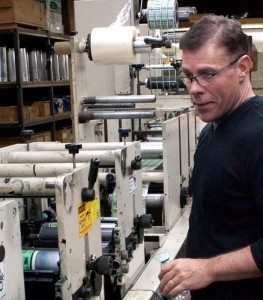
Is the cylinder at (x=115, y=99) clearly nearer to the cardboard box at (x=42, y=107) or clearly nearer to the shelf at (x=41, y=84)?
the shelf at (x=41, y=84)

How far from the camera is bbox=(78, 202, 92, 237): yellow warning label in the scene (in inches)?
48.1

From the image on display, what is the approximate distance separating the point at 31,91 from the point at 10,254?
4207 mm

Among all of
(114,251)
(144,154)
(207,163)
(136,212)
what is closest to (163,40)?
(144,154)

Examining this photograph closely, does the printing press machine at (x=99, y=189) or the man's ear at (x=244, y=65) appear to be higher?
the man's ear at (x=244, y=65)

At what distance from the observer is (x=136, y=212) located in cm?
173

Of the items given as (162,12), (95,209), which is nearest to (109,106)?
(162,12)

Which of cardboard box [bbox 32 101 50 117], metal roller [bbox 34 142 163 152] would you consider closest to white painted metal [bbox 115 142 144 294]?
metal roller [bbox 34 142 163 152]

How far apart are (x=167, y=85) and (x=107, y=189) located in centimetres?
115

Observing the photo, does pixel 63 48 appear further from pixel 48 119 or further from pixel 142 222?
pixel 48 119

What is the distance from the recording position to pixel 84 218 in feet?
4.09

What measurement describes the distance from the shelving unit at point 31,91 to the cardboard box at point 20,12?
72 mm

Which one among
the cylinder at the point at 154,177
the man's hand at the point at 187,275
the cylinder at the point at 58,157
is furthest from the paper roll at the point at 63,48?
the man's hand at the point at 187,275

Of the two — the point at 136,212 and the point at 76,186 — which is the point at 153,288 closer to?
the point at 136,212

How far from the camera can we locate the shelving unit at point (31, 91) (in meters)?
4.18
